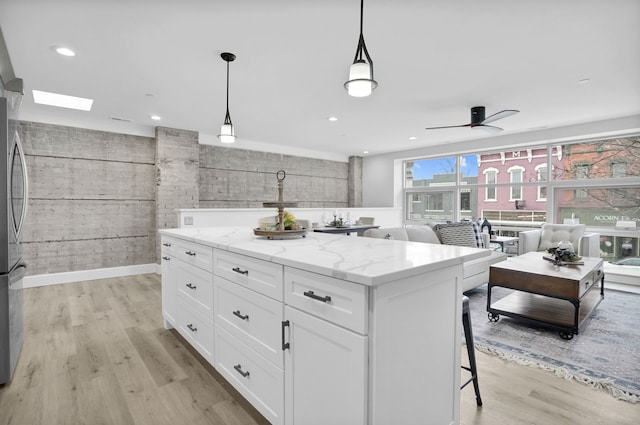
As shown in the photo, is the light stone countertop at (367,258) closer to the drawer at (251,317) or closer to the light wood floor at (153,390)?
the drawer at (251,317)

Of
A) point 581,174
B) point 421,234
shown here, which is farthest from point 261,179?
point 581,174

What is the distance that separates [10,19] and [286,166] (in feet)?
17.2

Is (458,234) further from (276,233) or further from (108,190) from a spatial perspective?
(108,190)

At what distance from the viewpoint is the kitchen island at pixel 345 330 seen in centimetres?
110

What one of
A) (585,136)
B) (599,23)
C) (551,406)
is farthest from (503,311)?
(585,136)

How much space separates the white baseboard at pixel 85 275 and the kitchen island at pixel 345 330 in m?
4.22

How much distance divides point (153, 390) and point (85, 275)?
3.87 metres

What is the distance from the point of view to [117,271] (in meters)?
5.16

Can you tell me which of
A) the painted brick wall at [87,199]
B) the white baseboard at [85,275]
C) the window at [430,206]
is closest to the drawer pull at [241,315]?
the white baseboard at [85,275]

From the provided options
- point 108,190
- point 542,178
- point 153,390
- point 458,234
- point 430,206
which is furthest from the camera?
point 430,206

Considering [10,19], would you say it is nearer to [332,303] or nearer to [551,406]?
[332,303]

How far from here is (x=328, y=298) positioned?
1.18m

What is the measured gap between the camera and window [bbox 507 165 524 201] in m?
6.11

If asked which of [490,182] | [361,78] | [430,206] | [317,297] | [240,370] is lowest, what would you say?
[240,370]
